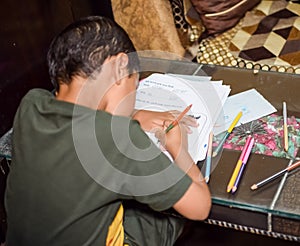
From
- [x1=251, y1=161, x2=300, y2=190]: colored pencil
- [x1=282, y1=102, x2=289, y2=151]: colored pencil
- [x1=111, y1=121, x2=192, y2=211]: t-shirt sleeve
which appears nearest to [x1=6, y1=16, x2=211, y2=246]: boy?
[x1=111, y1=121, x2=192, y2=211]: t-shirt sleeve

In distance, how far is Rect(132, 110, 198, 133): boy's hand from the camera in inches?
46.1

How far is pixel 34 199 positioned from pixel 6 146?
340 mm

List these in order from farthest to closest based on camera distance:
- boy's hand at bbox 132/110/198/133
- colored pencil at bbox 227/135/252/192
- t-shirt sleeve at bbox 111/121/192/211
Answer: boy's hand at bbox 132/110/198/133 < colored pencil at bbox 227/135/252/192 < t-shirt sleeve at bbox 111/121/192/211

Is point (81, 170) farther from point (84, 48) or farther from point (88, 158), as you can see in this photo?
point (84, 48)

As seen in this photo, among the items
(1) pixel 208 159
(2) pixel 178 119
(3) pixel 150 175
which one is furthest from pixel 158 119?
(3) pixel 150 175

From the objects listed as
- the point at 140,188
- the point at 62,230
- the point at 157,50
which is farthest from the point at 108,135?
the point at 157,50

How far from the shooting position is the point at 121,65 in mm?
1042

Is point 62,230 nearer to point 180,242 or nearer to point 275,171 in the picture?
point 275,171

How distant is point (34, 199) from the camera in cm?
100

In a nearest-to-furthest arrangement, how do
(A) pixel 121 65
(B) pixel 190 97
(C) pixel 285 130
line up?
(A) pixel 121 65 → (C) pixel 285 130 → (B) pixel 190 97

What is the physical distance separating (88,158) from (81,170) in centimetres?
3

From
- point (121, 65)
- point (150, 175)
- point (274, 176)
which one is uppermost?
point (121, 65)

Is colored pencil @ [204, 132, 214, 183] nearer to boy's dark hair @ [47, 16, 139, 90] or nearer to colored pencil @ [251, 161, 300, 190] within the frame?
colored pencil @ [251, 161, 300, 190]

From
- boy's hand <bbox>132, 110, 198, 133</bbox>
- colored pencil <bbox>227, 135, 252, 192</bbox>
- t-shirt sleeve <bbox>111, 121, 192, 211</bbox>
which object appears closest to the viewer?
t-shirt sleeve <bbox>111, 121, 192, 211</bbox>
